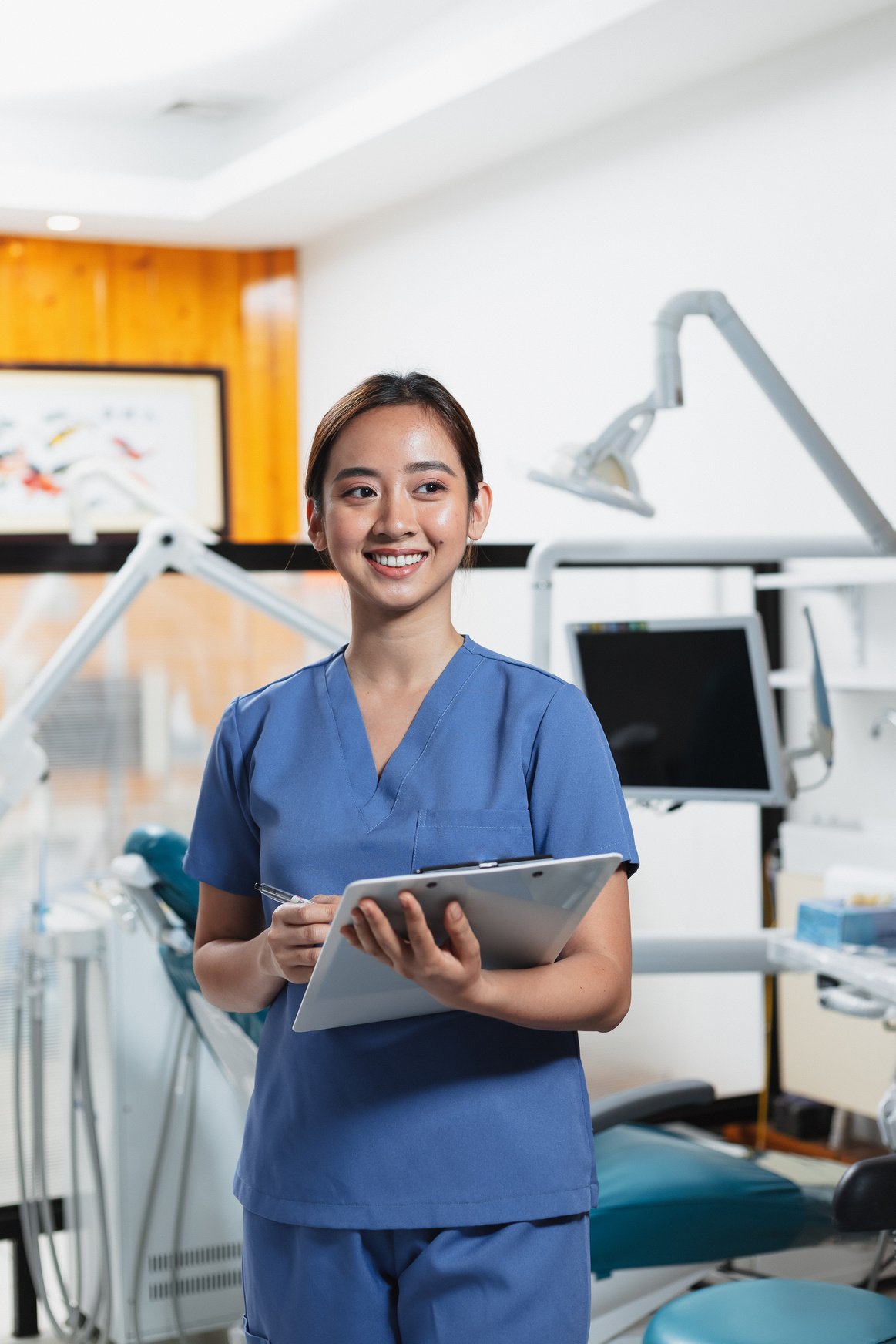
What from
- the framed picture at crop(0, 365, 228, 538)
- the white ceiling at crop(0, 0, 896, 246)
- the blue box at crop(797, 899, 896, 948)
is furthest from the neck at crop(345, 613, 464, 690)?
the framed picture at crop(0, 365, 228, 538)

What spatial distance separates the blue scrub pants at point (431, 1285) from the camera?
103 centimetres

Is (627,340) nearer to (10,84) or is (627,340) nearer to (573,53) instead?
(573,53)

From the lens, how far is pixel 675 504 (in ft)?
11.8

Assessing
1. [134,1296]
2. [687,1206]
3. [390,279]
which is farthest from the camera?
[390,279]

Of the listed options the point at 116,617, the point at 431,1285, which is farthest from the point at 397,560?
the point at 116,617

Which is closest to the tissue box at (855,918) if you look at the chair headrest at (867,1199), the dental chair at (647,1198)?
the dental chair at (647,1198)

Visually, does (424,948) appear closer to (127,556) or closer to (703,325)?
(127,556)

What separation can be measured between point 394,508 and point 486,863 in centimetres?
27

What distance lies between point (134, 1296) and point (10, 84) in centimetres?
345

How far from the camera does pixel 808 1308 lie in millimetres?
1649

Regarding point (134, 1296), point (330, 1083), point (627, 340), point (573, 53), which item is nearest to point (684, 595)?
point (627, 340)

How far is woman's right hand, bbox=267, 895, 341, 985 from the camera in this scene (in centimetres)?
101

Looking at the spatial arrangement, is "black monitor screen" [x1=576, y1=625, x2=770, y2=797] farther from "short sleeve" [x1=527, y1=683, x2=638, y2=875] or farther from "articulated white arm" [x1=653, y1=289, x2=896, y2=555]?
"short sleeve" [x1=527, y1=683, x2=638, y2=875]

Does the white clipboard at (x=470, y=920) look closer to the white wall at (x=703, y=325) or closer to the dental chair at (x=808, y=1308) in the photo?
the dental chair at (x=808, y=1308)
